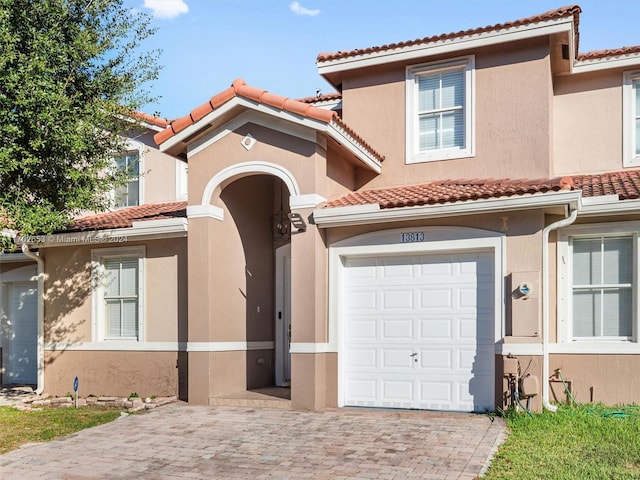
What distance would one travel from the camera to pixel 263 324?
47.3 ft

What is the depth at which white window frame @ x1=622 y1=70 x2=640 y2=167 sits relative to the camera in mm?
13102

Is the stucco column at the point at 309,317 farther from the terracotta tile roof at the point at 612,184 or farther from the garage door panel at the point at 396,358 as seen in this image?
the terracotta tile roof at the point at 612,184

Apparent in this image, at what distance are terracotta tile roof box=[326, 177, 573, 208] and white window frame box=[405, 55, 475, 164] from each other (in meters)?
0.61

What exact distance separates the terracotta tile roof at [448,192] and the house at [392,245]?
2.3 inches

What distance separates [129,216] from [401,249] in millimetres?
6629

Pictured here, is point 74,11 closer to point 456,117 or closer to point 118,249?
point 118,249

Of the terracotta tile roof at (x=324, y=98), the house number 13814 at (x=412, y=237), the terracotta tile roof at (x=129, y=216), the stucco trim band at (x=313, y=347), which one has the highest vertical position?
the terracotta tile roof at (x=324, y=98)

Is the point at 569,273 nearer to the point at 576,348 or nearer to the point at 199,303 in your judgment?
the point at 576,348

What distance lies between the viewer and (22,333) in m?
16.7

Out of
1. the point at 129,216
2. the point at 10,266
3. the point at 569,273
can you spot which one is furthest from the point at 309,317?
the point at 10,266

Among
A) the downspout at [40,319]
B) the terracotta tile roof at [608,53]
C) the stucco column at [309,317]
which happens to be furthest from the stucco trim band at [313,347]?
the terracotta tile roof at [608,53]

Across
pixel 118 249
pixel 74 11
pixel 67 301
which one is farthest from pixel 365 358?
pixel 74 11

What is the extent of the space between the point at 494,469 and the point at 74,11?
10726mm

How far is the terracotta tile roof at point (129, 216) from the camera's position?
1424 centimetres
